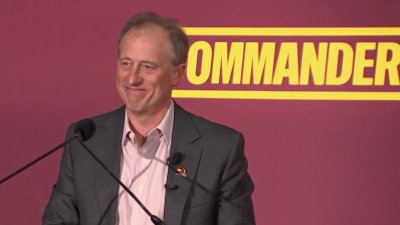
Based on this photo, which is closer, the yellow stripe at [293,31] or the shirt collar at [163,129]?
the shirt collar at [163,129]

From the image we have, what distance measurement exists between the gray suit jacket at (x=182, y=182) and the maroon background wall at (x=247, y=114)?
72 cm

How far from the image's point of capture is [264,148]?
289 cm

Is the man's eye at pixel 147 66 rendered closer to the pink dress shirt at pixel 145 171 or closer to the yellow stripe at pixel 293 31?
the pink dress shirt at pixel 145 171

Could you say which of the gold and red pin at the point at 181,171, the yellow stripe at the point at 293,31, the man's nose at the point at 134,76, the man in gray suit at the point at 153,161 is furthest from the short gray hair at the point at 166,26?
the yellow stripe at the point at 293,31

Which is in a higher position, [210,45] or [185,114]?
[210,45]

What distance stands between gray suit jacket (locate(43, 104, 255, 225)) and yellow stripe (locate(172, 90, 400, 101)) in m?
0.70

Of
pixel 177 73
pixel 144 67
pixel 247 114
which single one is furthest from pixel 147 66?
pixel 247 114

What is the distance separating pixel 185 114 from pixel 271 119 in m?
0.72

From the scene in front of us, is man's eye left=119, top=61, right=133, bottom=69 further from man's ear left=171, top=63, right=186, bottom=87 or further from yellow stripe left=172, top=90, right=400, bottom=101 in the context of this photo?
yellow stripe left=172, top=90, right=400, bottom=101

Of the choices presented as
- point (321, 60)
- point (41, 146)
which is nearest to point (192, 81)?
point (321, 60)

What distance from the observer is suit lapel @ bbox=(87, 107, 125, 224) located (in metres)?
2.04

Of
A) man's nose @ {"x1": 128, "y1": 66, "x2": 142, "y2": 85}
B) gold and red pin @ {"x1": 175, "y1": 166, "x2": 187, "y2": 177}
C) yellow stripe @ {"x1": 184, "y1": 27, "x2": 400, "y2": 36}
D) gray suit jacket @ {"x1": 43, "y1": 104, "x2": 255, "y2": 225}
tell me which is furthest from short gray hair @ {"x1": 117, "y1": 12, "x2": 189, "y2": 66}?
yellow stripe @ {"x1": 184, "y1": 27, "x2": 400, "y2": 36}

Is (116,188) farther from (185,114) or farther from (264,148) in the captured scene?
(264,148)

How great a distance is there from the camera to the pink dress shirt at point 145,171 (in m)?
2.06
